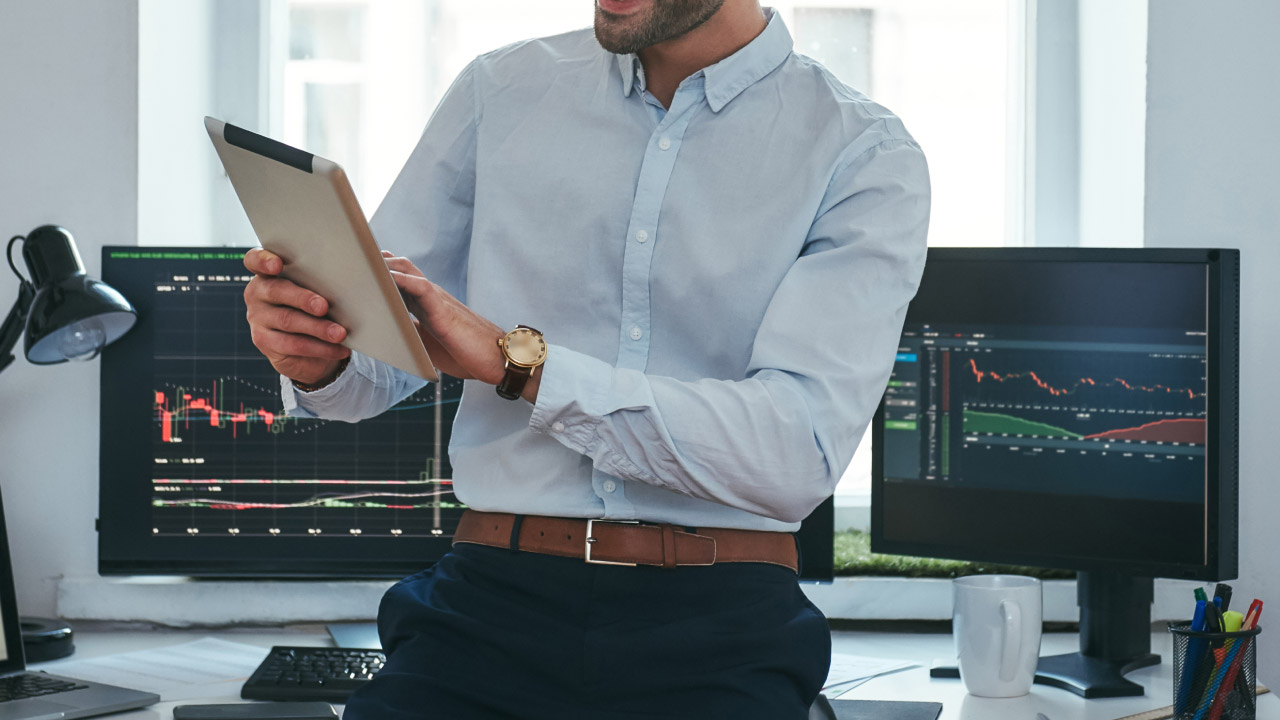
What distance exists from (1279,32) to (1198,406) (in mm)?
604

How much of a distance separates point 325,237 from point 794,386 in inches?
17.0

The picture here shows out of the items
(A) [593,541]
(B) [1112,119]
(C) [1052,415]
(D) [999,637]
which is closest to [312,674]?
(A) [593,541]

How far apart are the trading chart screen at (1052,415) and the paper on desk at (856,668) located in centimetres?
15

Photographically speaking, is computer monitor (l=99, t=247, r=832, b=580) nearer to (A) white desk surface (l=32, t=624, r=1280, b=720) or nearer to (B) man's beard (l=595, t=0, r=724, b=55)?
(A) white desk surface (l=32, t=624, r=1280, b=720)

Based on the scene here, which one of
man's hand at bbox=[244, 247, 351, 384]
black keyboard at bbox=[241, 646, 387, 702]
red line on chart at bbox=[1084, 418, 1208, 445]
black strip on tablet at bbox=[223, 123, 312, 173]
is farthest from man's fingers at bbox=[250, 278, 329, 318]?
red line on chart at bbox=[1084, 418, 1208, 445]

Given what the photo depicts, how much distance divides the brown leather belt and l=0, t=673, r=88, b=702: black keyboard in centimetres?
56

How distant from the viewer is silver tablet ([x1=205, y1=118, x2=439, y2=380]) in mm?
819

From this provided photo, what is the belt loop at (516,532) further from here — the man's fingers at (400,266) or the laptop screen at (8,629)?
the laptop screen at (8,629)

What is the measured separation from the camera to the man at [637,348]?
1.00 meters


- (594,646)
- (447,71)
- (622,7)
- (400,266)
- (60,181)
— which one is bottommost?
(594,646)

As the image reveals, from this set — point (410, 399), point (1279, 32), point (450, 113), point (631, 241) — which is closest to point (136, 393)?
point (410, 399)

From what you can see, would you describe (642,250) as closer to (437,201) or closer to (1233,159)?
(437,201)

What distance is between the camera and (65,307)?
1.39 meters

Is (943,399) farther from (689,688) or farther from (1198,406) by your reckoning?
(689,688)
